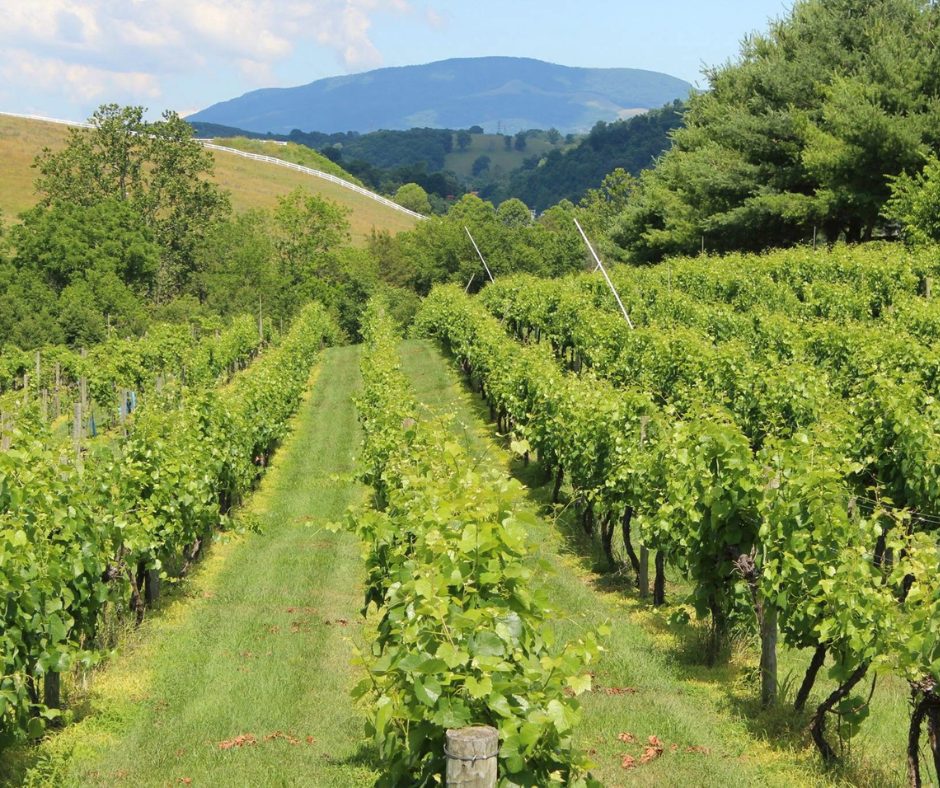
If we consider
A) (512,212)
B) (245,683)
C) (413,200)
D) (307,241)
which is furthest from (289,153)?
(245,683)

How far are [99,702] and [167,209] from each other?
209 ft

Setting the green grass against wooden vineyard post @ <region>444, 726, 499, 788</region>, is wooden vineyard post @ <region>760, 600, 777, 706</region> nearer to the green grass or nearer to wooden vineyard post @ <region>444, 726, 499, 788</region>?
wooden vineyard post @ <region>444, 726, 499, 788</region>

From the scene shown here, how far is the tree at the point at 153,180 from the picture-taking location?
60688 mm

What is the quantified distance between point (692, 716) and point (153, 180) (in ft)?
198

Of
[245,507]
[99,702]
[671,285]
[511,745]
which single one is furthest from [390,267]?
[511,745]

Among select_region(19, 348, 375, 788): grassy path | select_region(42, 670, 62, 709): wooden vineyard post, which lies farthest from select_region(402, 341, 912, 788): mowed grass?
select_region(42, 670, 62, 709): wooden vineyard post

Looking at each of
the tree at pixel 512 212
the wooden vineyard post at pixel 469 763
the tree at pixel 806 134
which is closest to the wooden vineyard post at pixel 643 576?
the wooden vineyard post at pixel 469 763

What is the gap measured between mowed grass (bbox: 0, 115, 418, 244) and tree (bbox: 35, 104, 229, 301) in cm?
1167

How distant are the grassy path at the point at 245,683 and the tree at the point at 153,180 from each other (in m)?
49.5

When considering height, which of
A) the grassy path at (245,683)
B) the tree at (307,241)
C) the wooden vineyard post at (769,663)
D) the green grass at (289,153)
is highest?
the green grass at (289,153)

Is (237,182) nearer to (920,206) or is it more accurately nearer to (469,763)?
(920,206)

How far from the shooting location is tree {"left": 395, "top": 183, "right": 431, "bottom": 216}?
12708 centimetres

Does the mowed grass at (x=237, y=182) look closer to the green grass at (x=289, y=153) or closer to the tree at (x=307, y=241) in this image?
the tree at (x=307, y=241)

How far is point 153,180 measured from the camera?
62.7m
